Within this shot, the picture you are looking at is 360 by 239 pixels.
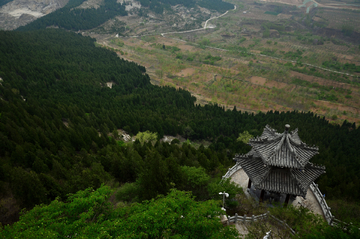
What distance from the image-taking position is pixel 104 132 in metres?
50.3

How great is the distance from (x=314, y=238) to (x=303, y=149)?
31.7 feet

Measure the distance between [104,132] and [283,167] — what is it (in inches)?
1525

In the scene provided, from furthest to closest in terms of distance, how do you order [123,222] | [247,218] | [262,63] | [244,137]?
1. [262,63]
2. [244,137]
3. [247,218]
4. [123,222]

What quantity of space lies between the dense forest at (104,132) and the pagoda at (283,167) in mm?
5113

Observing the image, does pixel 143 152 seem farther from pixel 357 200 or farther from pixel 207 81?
pixel 207 81

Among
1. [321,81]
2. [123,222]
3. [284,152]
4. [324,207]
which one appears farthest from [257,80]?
[123,222]

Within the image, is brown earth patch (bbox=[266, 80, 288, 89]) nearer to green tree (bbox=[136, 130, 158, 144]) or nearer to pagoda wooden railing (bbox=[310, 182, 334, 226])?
green tree (bbox=[136, 130, 158, 144])

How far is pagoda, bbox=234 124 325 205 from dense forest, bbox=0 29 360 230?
511cm

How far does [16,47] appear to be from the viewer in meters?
90.4

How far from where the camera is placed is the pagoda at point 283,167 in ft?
70.3

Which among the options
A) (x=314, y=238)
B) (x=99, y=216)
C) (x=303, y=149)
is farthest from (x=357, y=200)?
(x=99, y=216)

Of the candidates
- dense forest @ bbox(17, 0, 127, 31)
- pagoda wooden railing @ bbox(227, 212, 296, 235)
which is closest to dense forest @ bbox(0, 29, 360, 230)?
pagoda wooden railing @ bbox(227, 212, 296, 235)

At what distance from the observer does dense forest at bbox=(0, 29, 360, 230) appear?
2750 centimetres

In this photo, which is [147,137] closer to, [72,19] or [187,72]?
[187,72]
